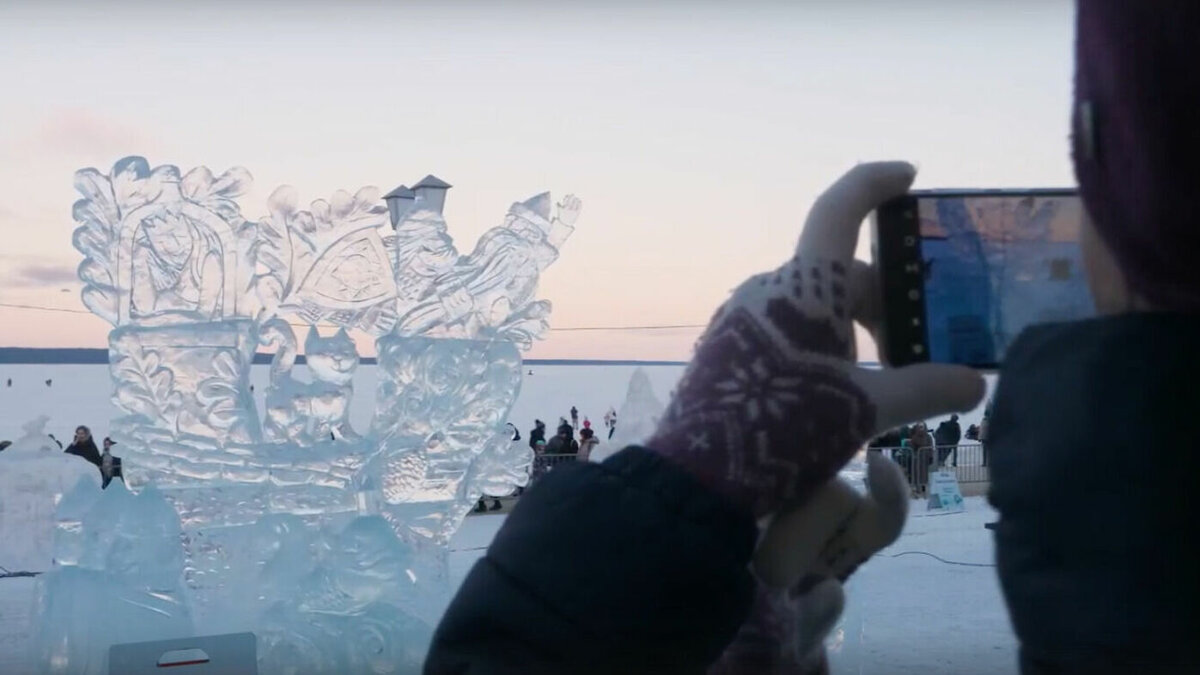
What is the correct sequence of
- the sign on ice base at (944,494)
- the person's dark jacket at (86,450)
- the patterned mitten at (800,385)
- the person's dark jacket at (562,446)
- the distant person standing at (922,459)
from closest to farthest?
the patterned mitten at (800,385)
the person's dark jacket at (86,450)
the distant person standing at (922,459)
the sign on ice base at (944,494)
the person's dark jacket at (562,446)

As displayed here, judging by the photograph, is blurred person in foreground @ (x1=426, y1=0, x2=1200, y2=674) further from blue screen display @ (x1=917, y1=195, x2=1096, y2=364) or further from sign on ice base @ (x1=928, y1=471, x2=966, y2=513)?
sign on ice base @ (x1=928, y1=471, x2=966, y2=513)

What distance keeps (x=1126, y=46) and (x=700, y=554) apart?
0.30 metres

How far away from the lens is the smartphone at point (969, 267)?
0.66 m

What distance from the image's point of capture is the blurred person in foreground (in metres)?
0.52

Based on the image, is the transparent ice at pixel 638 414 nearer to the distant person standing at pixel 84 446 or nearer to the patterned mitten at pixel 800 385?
the patterned mitten at pixel 800 385

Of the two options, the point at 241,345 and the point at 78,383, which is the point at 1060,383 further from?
the point at 78,383

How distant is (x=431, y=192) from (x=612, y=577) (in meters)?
4.38

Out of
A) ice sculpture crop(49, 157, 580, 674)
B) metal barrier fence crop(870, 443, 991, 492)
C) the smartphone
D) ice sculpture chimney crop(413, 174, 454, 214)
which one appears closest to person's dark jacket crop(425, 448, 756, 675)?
the smartphone

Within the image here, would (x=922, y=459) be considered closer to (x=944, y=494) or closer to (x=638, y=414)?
(x=944, y=494)

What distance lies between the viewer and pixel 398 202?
499cm

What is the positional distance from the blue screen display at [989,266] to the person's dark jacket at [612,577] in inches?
6.2

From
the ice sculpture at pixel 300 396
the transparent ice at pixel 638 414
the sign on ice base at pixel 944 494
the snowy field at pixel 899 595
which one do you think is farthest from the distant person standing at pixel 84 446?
the transparent ice at pixel 638 414

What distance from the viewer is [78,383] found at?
43.6 feet

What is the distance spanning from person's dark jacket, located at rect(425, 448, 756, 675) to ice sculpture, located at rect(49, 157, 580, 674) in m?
3.75
